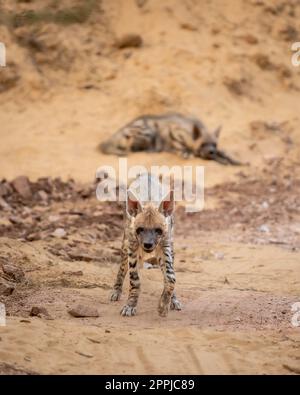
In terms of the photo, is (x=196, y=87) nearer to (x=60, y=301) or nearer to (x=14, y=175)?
(x=14, y=175)

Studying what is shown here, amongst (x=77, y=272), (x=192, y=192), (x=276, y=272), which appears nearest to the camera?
(x=77, y=272)

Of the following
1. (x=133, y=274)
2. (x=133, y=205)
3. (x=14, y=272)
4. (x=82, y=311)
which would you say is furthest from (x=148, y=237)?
(x=14, y=272)

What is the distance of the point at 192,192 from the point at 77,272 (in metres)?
6.56

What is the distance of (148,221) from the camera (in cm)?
754

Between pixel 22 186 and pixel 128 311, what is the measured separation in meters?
7.13

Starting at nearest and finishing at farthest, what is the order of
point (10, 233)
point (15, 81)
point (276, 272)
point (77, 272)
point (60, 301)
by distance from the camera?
point (60, 301)
point (77, 272)
point (276, 272)
point (10, 233)
point (15, 81)

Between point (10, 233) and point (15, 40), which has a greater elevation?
point (15, 40)

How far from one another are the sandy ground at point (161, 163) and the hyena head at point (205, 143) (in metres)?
0.50

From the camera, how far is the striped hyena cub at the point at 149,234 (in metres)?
7.54

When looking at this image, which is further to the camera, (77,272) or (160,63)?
(160,63)

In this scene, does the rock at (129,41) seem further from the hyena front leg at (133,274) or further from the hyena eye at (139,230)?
the hyena eye at (139,230)

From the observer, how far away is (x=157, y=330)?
6.99 metres

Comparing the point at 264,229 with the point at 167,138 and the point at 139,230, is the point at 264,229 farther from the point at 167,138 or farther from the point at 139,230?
the point at 167,138

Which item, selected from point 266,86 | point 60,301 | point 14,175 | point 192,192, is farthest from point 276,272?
point 266,86
